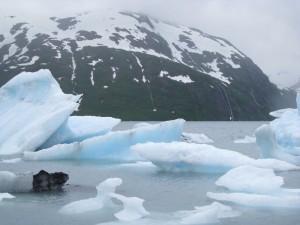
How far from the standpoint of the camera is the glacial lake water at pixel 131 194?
13.9 metres

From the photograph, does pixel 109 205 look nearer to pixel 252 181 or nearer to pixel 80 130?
pixel 252 181

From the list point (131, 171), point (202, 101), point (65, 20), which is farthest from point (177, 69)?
point (131, 171)

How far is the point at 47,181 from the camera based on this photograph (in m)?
18.9

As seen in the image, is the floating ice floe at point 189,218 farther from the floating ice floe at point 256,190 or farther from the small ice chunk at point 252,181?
the small ice chunk at point 252,181

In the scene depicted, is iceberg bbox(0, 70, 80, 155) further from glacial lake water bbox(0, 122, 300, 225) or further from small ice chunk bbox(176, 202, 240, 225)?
small ice chunk bbox(176, 202, 240, 225)

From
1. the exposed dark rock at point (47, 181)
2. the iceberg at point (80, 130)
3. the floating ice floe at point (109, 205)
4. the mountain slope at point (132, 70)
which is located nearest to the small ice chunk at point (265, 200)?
the floating ice floe at point (109, 205)

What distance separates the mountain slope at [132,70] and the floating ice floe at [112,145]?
238 feet

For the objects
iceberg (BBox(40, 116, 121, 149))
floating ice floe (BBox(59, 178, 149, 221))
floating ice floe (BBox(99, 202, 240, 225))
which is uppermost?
iceberg (BBox(40, 116, 121, 149))

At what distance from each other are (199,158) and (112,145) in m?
6.99

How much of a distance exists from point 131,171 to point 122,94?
8860 centimetres

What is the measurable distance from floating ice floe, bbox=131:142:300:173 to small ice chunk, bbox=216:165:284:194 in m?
4.00

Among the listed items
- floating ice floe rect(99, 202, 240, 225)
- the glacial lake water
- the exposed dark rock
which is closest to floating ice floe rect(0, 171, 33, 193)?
the exposed dark rock

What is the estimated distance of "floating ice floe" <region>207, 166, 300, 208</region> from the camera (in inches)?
611

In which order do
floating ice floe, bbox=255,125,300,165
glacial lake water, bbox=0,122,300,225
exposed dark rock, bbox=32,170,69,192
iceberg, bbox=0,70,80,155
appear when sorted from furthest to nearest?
iceberg, bbox=0,70,80,155 < floating ice floe, bbox=255,125,300,165 < exposed dark rock, bbox=32,170,69,192 < glacial lake water, bbox=0,122,300,225
